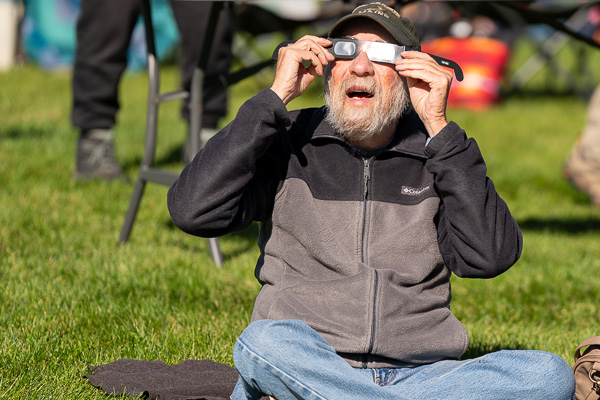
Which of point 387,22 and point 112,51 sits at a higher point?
point 387,22

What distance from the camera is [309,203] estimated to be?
240cm

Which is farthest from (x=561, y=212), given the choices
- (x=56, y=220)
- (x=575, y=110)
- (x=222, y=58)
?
(x=575, y=110)

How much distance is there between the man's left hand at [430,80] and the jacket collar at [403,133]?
0.27 feet

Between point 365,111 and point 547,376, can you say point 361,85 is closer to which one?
point 365,111

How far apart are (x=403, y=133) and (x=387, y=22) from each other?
0.34 meters

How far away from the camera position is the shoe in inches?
219

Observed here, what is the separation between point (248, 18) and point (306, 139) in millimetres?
→ 7031

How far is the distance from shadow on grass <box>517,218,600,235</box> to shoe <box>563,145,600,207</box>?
32cm

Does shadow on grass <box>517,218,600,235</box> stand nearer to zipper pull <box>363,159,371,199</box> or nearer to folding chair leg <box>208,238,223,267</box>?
folding chair leg <box>208,238,223,267</box>

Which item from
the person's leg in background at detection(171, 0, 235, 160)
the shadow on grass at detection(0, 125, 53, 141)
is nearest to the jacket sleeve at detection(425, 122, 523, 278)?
the person's leg in background at detection(171, 0, 235, 160)

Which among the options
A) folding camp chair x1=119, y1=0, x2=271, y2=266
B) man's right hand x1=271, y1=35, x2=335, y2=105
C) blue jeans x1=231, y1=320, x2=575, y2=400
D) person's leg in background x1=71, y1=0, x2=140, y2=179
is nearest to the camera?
blue jeans x1=231, y1=320, x2=575, y2=400

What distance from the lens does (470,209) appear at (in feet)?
7.33

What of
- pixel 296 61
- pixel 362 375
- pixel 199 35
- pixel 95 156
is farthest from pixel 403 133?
pixel 95 156

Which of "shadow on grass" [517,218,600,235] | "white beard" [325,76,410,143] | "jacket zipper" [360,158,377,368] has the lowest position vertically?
"shadow on grass" [517,218,600,235]
